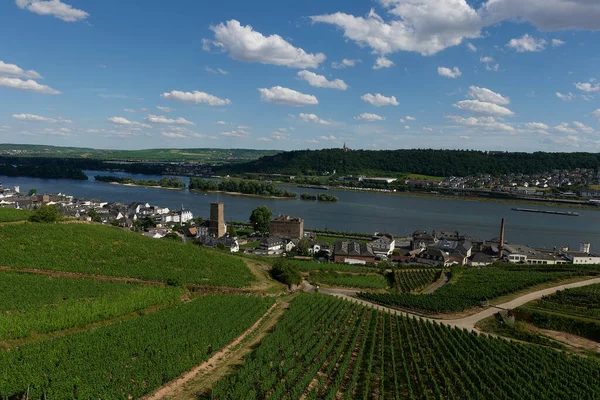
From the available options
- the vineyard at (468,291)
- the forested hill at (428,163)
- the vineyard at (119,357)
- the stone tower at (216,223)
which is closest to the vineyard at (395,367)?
the vineyard at (119,357)

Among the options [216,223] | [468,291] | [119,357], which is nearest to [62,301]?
[119,357]

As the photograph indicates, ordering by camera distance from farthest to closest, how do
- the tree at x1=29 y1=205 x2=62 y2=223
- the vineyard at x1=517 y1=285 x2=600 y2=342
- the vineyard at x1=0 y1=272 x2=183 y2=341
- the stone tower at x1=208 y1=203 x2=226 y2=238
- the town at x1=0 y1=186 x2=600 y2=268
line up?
the stone tower at x1=208 y1=203 x2=226 y2=238, the town at x1=0 y1=186 x2=600 y2=268, the tree at x1=29 y1=205 x2=62 y2=223, the vineyard at x1=517 y1=285 x2=600 y2=342, the vineyard at x1=0 y1=272 x2=183 y2=341

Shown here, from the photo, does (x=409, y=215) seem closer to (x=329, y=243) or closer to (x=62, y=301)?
(x=329, y=243)

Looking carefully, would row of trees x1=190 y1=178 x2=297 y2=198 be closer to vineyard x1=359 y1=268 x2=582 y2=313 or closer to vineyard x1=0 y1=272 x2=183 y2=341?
vineyard x1=359 y1=268 x2=582 y2=313

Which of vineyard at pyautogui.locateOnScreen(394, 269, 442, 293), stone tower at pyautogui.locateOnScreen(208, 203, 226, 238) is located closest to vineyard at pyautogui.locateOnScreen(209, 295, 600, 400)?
vineyard at pyautogui.locateOnScreen(394, 269, 442, 293)

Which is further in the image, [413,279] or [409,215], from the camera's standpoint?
→ [409,215]
